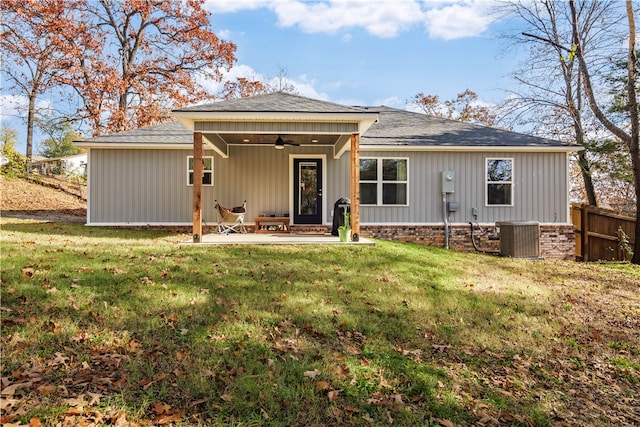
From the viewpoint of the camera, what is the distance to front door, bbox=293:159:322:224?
39.0 ft

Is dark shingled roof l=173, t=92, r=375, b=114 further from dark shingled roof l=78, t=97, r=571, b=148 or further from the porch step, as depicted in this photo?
the porch step

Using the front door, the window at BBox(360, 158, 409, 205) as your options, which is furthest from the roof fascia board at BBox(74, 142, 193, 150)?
the window at BBox(360, 158, 409, 205)

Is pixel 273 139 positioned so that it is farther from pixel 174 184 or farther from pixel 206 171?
pixel 174 184

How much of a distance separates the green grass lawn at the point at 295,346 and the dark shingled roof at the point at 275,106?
3.36 m

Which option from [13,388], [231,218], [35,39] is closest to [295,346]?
[13,388]

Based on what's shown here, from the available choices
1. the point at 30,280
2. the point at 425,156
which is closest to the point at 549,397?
the point at 30,280

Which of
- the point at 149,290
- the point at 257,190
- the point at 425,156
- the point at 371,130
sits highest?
the point at 371,130

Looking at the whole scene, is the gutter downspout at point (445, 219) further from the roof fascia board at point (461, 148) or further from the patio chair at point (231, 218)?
the patio chair at point (231, 218)

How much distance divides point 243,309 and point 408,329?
183 centimetres

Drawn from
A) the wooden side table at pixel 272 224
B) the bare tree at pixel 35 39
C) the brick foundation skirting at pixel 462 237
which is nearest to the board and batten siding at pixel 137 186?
the wooden side table at pixel 272 224

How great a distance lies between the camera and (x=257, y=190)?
11805 millimetres

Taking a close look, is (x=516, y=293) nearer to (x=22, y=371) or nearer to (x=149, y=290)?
(x=149, y=290)

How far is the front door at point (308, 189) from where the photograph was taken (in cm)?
1189

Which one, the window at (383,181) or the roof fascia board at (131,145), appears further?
the window at (383,181)
